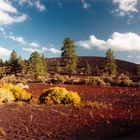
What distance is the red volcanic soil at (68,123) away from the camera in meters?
9.79

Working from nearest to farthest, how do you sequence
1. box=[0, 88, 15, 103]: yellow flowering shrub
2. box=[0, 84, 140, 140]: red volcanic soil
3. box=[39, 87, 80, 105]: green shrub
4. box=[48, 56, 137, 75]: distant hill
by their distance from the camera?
box=[0, 84, 140, 140]: red volcanic soil
box=[39, 87, 80, 105]: green shrub
box=[0, 88, 15, 103]: yellow flowering shrub
box=[48, 56, 137, 75]: distant hill

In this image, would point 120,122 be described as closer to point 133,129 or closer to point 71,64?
point 133,129

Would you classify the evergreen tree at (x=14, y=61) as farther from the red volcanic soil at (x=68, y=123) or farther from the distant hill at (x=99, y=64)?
the red volcanic soil at (x=68, y=123)

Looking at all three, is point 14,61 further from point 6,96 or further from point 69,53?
point 6,96

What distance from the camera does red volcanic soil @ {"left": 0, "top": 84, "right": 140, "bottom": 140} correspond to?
979 cm

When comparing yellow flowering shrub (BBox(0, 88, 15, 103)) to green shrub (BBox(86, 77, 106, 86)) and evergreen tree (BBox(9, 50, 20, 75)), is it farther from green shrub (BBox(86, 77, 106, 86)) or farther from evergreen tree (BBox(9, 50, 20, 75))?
evergreen tree (BBox(9, 50, 20, 75))

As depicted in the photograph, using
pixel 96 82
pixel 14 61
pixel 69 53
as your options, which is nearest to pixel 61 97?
pixel 96 82

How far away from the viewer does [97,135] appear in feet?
32.0

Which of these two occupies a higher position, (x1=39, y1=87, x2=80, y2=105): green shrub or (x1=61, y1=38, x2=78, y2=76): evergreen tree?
(x1=61, y1=38, x2=78, y2=76): evergreen tree

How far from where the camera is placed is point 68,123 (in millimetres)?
11047

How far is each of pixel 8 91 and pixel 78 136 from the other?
800 cm

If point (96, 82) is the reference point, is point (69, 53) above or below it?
above

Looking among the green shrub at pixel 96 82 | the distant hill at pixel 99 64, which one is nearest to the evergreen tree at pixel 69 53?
the green shrub at pixel 96 82

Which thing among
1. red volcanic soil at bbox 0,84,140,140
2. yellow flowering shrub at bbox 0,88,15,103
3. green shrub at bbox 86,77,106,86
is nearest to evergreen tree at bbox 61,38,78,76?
green shrub at bbox 86,77,106,86
